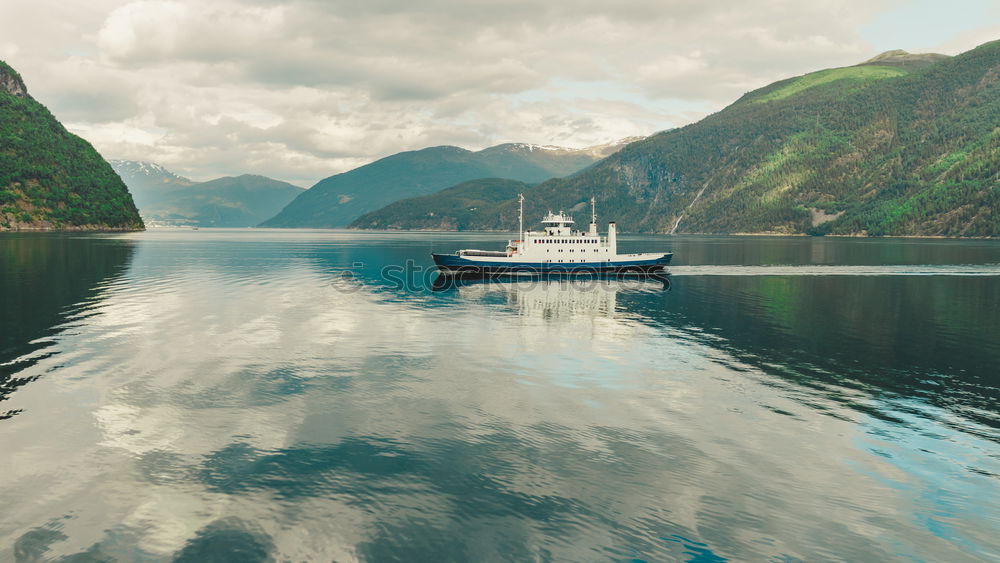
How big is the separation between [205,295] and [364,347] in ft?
A: 120

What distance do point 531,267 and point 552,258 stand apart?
4486 mm

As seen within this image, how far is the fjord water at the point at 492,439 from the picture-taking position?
15672 millimetres

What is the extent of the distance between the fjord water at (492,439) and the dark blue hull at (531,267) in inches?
1821

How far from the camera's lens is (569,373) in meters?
33.8

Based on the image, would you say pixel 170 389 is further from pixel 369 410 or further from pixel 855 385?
pixel 855 385

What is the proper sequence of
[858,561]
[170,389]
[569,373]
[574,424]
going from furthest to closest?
[569,373] < [170,389] < [574,424] < [858,561]

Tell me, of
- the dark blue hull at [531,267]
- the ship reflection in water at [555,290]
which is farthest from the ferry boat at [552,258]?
the ship reflection in water at [555,290]

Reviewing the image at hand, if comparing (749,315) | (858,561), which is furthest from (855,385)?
(749,315)

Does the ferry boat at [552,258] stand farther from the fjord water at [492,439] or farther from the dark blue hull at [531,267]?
the fjord water at [492,439]

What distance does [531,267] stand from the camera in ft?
326

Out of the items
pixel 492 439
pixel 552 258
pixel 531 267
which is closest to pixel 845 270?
pixel 552 258

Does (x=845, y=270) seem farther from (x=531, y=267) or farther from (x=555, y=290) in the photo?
(x=555, y=290)

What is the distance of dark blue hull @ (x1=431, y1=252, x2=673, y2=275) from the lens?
3866 inches

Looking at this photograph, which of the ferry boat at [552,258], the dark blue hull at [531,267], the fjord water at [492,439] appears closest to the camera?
the fjord water at [492,439]
